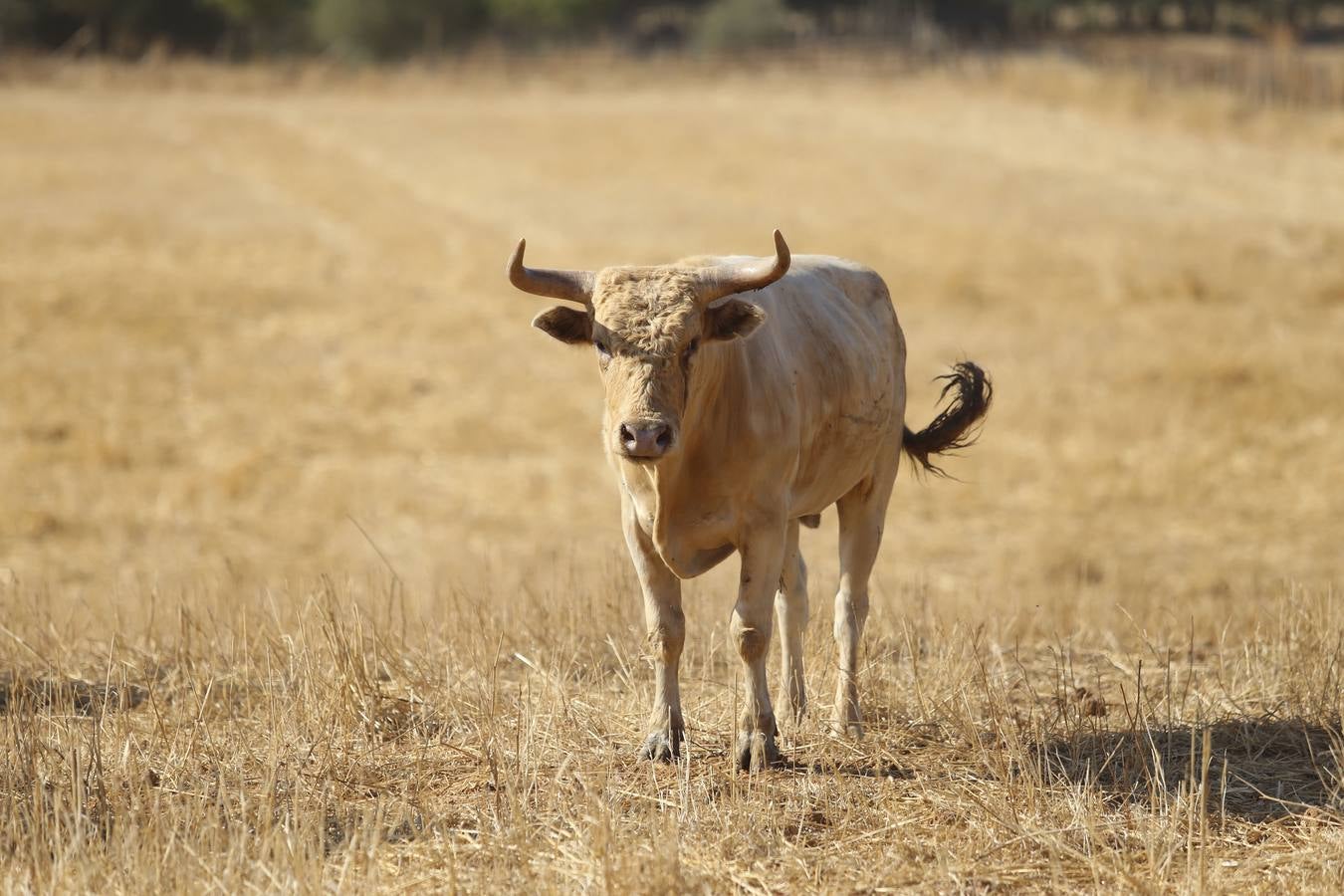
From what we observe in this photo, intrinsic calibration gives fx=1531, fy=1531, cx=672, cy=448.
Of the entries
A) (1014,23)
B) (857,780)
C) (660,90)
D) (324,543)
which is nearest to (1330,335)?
(324,543)

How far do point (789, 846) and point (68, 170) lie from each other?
31176 millimetres

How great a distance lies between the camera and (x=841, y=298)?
24.3 ft

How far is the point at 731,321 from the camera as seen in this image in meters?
5.94

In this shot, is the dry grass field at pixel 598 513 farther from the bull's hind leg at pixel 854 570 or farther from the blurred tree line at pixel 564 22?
the blurred tree line at pixel 564 22

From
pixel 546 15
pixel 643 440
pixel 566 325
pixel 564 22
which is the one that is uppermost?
pixel 566 325

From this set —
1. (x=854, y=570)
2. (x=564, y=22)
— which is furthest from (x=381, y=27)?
(x=854, y=570)

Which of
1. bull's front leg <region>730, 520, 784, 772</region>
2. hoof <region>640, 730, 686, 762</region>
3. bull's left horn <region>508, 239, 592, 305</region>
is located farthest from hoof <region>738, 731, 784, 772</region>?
bull's left horn <region>508, 239, 592, 305</region>

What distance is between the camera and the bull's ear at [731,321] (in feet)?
19.4

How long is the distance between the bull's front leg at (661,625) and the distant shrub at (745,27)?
5640 centimetres

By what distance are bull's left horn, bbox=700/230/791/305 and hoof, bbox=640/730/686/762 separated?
178 cm

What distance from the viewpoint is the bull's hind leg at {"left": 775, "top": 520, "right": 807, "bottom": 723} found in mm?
7031

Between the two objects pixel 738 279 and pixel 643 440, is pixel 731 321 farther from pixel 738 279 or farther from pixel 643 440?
pixel 643 440

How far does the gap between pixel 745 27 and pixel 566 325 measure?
58695mm

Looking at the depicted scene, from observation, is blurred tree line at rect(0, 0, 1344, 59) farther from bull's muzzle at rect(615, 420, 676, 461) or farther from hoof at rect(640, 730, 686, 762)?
bull's muzzle at rect(615, 420, 676, 461)
